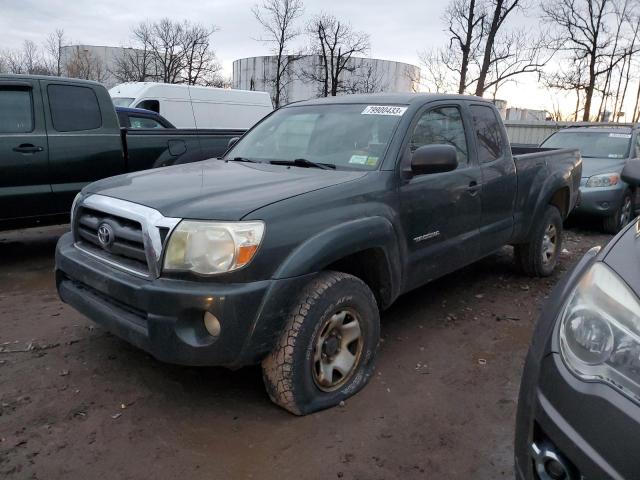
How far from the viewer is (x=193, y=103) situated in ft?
40.9

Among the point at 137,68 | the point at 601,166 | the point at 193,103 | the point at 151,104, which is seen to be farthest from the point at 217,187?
the point at 137,68

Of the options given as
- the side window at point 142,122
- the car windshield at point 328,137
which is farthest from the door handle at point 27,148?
the side window at point 142,122

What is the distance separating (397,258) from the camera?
3207mm

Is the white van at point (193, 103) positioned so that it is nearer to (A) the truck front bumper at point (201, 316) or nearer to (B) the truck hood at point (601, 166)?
(B) the truck hood at point (601, 166)

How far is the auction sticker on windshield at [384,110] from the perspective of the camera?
3.55 m

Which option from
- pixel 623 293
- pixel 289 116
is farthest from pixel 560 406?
pixel 289 116

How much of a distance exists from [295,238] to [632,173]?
1825 millimetres

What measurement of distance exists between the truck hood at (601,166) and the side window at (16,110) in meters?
7.72

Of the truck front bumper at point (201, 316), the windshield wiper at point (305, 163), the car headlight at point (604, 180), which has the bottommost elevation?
the truck front bumper at point (201, 316)

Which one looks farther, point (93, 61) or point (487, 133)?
point (93, 61)

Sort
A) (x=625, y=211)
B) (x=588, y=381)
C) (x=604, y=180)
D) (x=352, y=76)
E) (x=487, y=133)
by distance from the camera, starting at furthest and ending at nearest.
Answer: (x=352, y=76), (x=625, y=211), (x=604, y=180), (x=487, y=133), (x=588, y=381)

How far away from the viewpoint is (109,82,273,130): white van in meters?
12.1

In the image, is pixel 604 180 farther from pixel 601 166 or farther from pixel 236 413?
pixel 236 413

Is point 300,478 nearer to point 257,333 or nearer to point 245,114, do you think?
point 257,333
